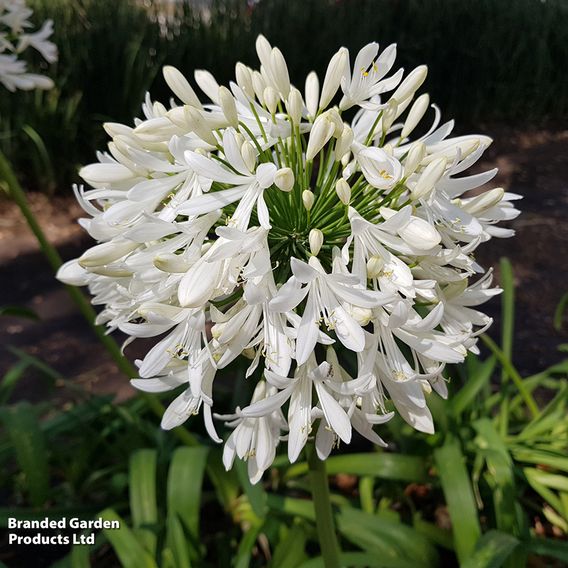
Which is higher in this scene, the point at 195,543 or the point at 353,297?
the point at 353,297

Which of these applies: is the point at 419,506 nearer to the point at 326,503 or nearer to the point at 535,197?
the point at 326,503

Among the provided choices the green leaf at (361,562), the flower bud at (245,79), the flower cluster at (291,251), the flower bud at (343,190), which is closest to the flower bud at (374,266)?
the flower cluster at (291,251)

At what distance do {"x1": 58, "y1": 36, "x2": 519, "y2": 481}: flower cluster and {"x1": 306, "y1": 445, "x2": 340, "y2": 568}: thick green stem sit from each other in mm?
92

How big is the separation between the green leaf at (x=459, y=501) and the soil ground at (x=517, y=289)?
3.22 feet

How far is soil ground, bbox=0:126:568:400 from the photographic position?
2240 millimetres

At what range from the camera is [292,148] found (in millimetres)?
1071

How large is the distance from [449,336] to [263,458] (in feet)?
1.39

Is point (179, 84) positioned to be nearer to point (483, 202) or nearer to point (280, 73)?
point (280, 73)

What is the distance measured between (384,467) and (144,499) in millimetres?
835

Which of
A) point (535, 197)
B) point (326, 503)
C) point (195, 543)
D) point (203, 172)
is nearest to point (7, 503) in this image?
point (195, 543)

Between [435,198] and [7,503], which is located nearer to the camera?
[435,198]

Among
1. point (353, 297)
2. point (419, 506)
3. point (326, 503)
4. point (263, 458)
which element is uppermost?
point (353, 297)

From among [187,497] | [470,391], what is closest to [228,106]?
[187,497]

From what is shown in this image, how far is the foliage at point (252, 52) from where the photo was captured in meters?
2.04
